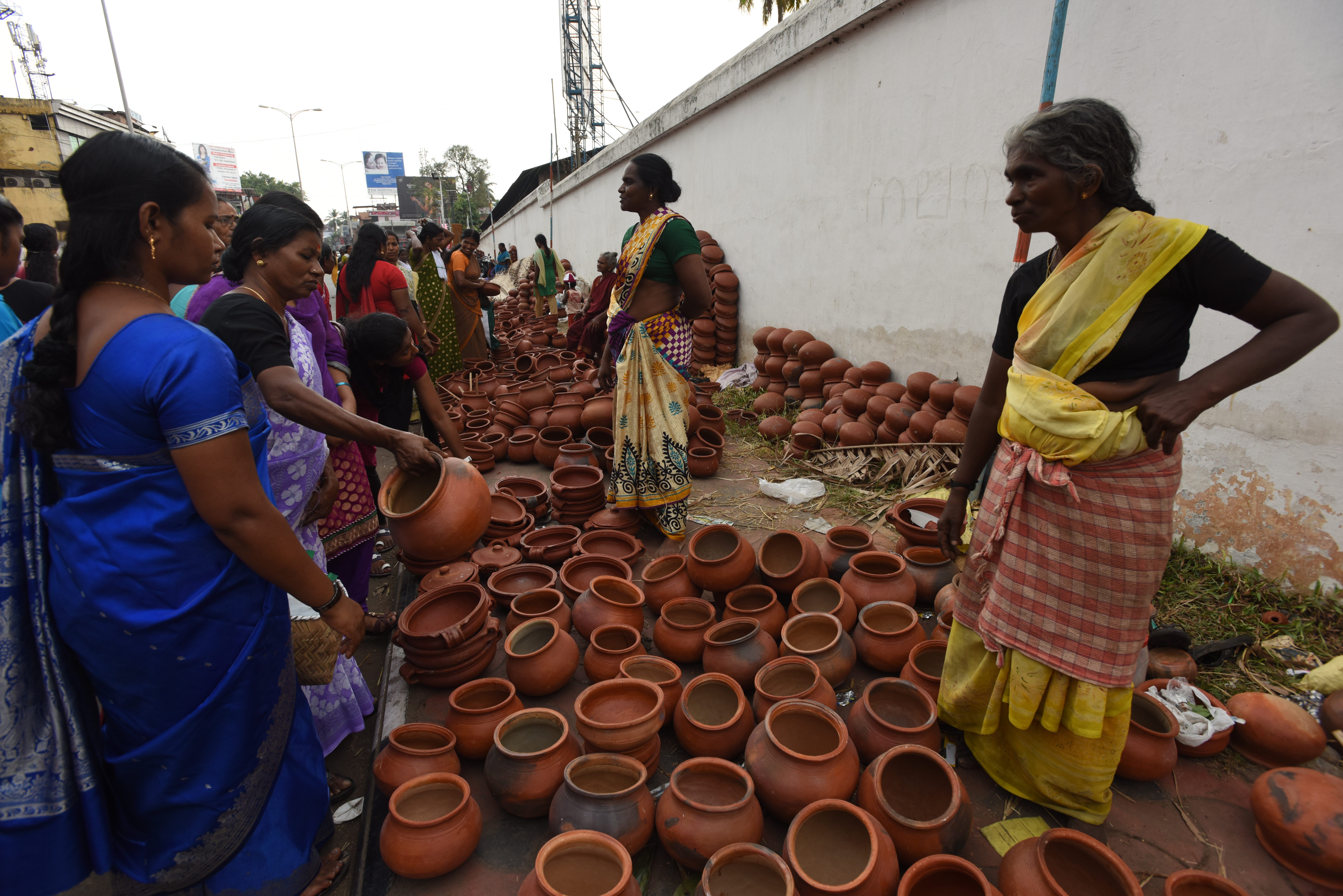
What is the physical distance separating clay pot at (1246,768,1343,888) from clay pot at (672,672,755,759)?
1.54m

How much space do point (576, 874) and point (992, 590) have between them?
148 centimetres

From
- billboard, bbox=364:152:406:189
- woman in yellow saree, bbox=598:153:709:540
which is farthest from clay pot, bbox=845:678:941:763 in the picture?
billboard, bbox=364:152:406:189

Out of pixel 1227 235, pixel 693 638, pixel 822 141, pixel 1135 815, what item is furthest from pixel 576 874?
pixel 822 141

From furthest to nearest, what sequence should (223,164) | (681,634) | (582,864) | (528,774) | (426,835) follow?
(223,164) < (681,634) < (528,774) < (426,835) < (582,864)

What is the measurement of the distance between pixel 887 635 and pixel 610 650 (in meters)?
1.13

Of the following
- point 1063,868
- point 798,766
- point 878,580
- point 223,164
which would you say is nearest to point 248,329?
point 798,766

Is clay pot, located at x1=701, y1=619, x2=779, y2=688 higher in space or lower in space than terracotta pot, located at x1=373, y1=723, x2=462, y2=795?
higher

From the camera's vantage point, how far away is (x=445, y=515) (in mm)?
2432

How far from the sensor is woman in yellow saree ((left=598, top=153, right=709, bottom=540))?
3363 mm

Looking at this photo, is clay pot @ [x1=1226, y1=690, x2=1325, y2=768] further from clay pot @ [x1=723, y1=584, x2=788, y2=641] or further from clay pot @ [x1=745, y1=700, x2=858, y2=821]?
clay pot @ [x1=723, y1=584, x2=788, y2=641]

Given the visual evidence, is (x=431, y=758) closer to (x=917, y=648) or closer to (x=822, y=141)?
(x=917, y=648)

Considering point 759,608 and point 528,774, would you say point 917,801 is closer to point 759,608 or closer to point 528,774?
point 759,608

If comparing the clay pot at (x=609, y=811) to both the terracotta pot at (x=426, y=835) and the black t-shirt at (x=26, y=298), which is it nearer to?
the terracotta pot at (x=426, y=835)

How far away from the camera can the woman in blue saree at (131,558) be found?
138cm
